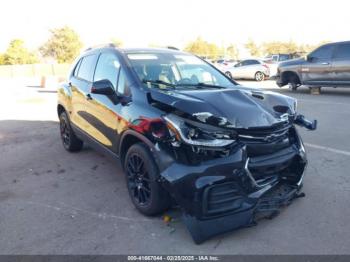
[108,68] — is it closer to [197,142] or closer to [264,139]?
[197,142]

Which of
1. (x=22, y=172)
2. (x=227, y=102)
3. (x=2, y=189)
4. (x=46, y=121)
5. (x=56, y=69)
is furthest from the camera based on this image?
(x=56, y=69)

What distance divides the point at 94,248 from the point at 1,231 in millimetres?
1111

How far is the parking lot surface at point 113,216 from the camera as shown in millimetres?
3141

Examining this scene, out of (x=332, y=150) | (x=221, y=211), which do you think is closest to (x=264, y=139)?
(x=221, y=211)

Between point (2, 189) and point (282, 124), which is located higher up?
point (282, 124)

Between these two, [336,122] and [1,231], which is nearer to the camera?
[1,231]

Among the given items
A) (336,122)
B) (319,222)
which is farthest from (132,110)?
(336,122)

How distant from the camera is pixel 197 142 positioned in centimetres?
304

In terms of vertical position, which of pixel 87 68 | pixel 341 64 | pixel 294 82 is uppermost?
pixel 87 68

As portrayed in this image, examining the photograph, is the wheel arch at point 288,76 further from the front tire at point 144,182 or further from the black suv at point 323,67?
the front tire at point 144,182

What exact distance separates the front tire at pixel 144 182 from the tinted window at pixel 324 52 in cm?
1102

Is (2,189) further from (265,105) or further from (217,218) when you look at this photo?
(265,105)

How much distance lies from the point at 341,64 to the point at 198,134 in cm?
1080

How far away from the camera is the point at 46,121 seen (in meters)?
9.35
